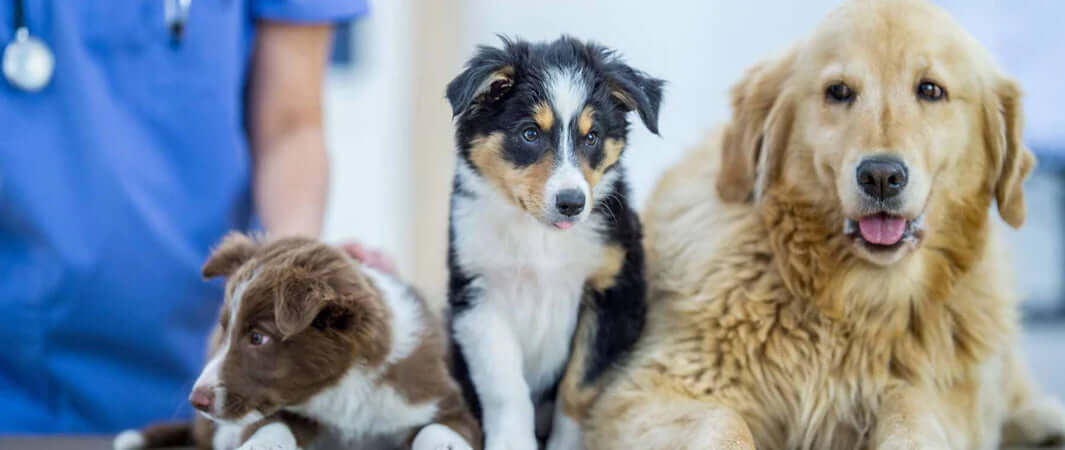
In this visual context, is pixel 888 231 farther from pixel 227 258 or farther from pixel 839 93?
pixel 227 258

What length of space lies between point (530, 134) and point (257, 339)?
0.45 m

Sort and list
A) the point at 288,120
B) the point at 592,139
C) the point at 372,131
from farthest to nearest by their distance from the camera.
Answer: the point at 372,131, the point at 288,120, the point at 592,139

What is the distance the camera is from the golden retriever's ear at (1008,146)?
1.55 m

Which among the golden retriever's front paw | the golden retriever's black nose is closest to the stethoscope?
the golden retriever's black nose

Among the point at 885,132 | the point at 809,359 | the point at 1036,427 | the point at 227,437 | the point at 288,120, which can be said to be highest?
the point at 885,132

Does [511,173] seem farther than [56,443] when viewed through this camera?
No

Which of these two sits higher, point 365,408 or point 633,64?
point 633,64

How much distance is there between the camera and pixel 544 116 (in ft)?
4.37

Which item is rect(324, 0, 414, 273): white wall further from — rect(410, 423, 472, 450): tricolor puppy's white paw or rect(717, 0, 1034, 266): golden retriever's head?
rect(410, 423, 472, 450): tricolor puppy's white paw

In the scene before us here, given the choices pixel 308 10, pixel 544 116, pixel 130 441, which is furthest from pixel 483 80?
pixel 308 10

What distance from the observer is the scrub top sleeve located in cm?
207

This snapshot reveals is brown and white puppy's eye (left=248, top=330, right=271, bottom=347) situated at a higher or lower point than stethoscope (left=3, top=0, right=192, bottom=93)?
lower

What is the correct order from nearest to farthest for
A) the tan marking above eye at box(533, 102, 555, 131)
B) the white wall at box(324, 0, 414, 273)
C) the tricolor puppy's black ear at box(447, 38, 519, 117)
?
the tricolor puppy's black ear at box(447, 38, 519, 117), the tan marking above eye at box(533, 102, 555, 131), the white wall at box(324, 0, 414, 273)

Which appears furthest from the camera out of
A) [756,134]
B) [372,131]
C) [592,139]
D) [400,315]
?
[372,131]
